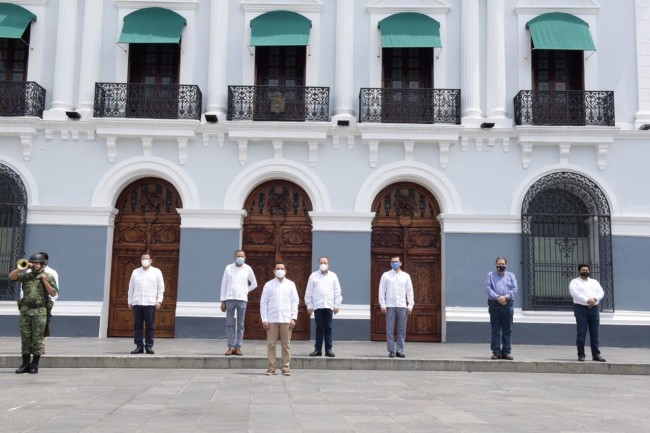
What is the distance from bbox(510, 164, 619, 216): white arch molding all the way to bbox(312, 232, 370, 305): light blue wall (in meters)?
3.52

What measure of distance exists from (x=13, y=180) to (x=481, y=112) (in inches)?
438

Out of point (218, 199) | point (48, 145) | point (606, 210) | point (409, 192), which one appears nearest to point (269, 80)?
point (218, 199)

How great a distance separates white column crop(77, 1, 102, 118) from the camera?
16594 mm

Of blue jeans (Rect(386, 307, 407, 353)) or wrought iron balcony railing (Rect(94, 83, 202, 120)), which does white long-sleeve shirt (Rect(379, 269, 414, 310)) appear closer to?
blue jeans (Rect(386, 307, 407, 353))

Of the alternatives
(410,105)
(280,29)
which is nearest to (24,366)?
(280,29)

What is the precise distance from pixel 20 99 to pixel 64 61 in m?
1.36

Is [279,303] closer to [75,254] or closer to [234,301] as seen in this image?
[234,301]

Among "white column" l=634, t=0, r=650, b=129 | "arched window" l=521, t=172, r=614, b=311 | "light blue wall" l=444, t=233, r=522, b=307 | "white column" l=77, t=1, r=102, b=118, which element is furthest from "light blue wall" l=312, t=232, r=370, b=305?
"white column" l=634, t=0, r=650, b=129

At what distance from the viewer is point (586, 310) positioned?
42.1 ft

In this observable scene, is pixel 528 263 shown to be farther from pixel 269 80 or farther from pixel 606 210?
pixel 269 80

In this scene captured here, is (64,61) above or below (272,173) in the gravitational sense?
above

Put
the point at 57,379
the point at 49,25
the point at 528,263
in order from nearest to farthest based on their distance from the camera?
the point at 57,379, the point at 528,263, the point at 49,25

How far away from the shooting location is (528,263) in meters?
15.9

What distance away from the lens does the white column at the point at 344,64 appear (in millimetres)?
16547
